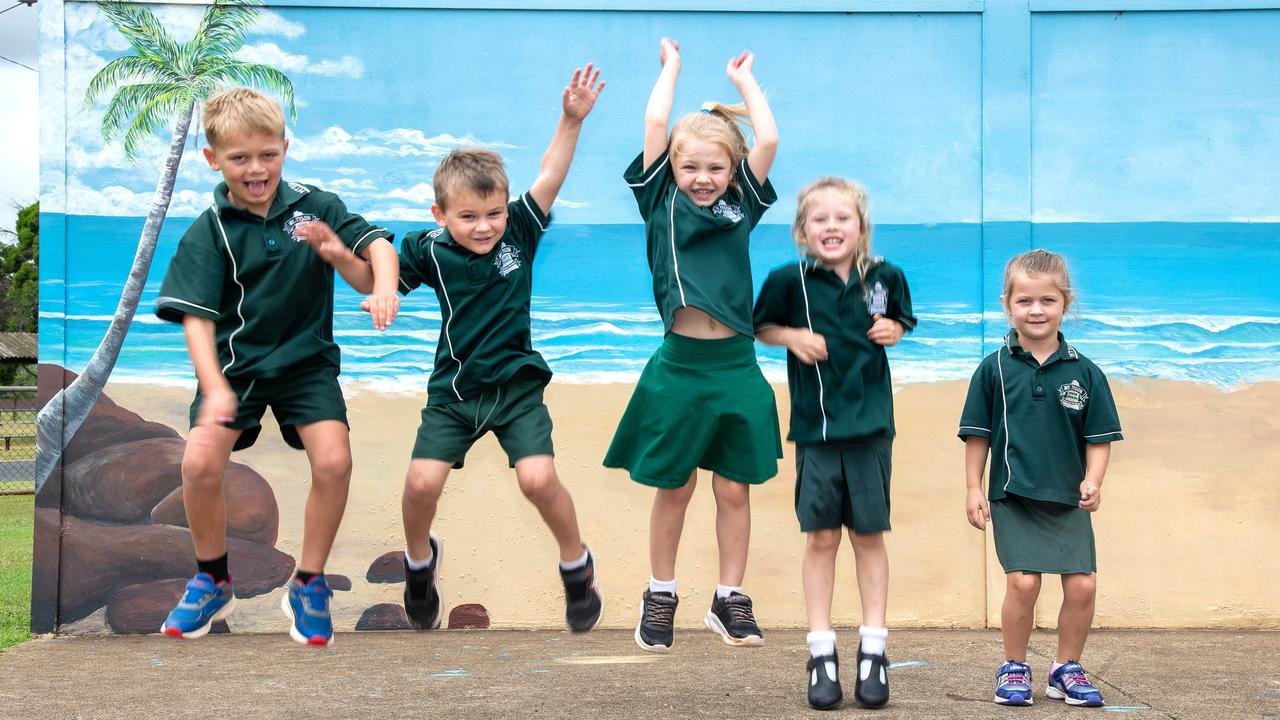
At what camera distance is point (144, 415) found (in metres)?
6.62

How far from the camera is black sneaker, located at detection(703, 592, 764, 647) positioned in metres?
4.14

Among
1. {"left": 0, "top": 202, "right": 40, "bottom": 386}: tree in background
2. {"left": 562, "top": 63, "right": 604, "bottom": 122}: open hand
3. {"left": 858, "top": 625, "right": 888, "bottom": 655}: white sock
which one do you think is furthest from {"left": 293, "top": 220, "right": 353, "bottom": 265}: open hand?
{"left": 0, "top": 202, "right": 40, "bottom": 386}: tree in background

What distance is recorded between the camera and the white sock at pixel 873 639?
4.44 metres

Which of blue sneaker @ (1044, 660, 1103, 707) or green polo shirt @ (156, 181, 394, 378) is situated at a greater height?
green polo shirt @ (156, 181, 394, 378)

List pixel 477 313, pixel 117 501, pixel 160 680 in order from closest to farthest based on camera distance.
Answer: pixel 477 313 < pixel 160 680 < pixel 117 501

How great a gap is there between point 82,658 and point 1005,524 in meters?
4.20

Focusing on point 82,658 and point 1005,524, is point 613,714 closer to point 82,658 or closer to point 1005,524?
point 1005,524

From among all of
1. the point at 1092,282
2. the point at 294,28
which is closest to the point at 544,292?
the point at 294,28

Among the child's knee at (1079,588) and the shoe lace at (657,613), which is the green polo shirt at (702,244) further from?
the child's knee at (1079,588)

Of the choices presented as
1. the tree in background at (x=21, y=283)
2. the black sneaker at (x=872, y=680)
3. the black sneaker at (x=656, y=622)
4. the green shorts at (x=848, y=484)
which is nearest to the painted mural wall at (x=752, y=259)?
the black sneaker at (x=872, y=680)

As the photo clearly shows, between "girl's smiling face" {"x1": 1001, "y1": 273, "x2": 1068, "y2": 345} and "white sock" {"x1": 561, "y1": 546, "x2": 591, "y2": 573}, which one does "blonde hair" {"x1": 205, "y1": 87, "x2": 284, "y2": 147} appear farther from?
"girl's smiling face" {"x1": 1001, "y1": 273, "x2": 1068, "y2": 345}

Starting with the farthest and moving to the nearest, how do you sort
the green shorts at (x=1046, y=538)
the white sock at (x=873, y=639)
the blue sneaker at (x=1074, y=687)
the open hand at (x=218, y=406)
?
the blue sneaker at (x=1074, y=687) < the green shorts at (x=1046, y=538) < the white sock at (x=873, y=639) < the open hand at (x=218, y=406)

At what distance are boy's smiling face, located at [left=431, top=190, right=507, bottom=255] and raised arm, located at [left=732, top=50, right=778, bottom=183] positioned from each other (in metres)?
0.55

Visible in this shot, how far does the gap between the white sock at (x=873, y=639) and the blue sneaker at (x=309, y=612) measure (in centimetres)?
183
